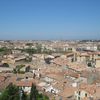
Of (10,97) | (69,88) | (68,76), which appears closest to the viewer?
(10,97)

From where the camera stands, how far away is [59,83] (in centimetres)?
2033

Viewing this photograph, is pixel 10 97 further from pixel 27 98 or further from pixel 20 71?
pixel 20 71

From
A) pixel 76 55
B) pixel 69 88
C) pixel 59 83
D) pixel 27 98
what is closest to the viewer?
pixel 27 98

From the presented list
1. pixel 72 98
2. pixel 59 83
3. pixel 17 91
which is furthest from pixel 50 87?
pixel 17 91

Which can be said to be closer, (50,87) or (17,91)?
(17,91)

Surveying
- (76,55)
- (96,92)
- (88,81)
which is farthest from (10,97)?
(76,55)

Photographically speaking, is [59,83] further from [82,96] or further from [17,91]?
[17,91]

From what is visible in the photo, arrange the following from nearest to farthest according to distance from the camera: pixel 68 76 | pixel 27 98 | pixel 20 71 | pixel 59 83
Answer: pixel 27 98 < pixel 59 83 < pixel 68 76 < pixel 20 71

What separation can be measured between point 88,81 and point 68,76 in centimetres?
295

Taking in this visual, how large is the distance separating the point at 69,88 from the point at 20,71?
11.7 m

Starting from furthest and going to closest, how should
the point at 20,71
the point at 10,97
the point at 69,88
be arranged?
the point at 20,71 < the point at 69,88 < the point at 10,97

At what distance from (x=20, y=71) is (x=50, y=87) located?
10.2 meters

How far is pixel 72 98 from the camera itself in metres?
16.2

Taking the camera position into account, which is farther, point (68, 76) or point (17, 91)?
point (68, 76)
